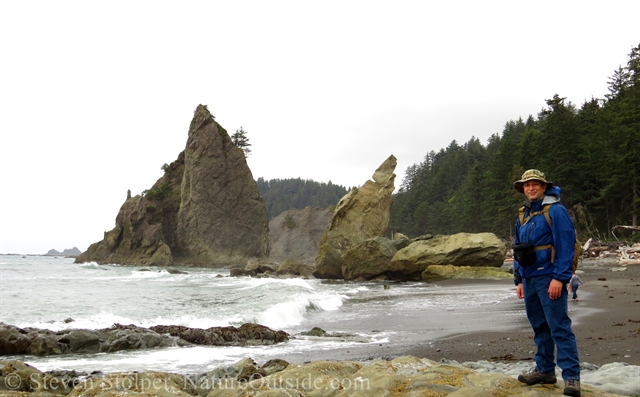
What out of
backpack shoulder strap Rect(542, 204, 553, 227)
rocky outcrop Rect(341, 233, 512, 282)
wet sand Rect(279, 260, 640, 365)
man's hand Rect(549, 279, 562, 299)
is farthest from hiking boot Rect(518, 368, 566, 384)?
rocky outcrop Rect(341, 233, 512, 282)

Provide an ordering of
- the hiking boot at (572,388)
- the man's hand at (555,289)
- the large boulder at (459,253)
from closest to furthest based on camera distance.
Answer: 1. the hiking boot at (572,388)
2. the man's hand at (555,289)
3. the large boulder at (459,253)

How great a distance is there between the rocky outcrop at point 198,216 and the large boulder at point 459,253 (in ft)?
136

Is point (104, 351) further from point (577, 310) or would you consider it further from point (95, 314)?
point (577, 310)

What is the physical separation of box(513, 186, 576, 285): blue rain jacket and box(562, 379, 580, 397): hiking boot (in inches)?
29.9

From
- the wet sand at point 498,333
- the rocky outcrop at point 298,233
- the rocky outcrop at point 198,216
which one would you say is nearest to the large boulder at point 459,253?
the wet sand at point 498,333

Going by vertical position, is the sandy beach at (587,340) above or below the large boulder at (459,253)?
below

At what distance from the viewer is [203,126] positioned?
233 feet

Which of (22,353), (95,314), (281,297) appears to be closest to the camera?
(22,353)

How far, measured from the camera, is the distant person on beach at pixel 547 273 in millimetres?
4039

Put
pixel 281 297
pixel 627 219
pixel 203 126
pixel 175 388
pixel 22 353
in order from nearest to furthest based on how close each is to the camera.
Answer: pixel 175 388 < pixel 22 353 < pixel 281 297 < pixel 627 219 < pixel 203 126

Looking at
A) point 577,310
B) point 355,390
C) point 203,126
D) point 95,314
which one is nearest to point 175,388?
point 355,390

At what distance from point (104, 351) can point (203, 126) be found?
6436 centimetres

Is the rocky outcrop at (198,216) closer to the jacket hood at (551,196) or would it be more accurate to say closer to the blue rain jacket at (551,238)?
the blue rain jacket at (551,238)

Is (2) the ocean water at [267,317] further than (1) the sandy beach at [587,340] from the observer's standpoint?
Yes
